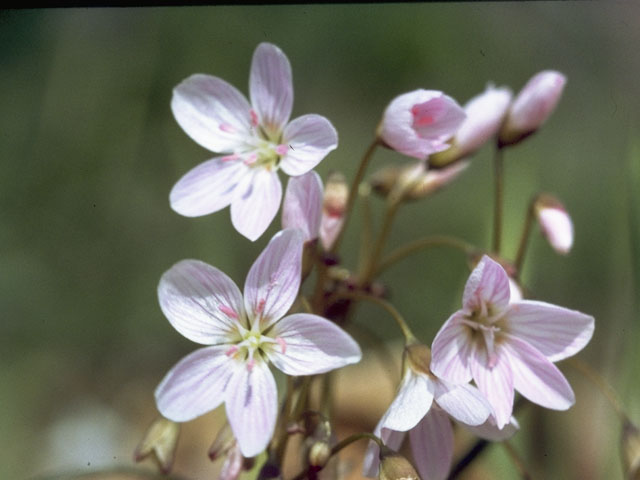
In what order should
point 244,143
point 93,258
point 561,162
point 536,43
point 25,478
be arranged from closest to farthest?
point 244,143 < point 25,478 < point 93,258 < point 561,162 < point 536,43

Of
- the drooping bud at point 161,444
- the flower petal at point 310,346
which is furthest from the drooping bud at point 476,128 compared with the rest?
the drooping bud at point 161,444

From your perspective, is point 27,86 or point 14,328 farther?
point 27,86

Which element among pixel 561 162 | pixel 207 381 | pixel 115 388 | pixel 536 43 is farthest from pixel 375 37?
pixel 207 381

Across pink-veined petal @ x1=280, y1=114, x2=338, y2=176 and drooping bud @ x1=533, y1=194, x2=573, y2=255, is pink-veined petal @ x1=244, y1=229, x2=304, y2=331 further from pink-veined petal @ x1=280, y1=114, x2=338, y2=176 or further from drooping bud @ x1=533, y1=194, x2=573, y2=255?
drooping bud @ x1=533, y1=194, x2=573, y2=255

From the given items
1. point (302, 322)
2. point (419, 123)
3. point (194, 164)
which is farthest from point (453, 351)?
point (194, 164)

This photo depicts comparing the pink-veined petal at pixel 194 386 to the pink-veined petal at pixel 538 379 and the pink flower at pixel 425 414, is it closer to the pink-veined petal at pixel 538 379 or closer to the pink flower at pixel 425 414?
the pink flower at pixel 425 414

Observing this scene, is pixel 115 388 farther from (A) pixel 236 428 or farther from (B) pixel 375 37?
(B) pixel 375 37
